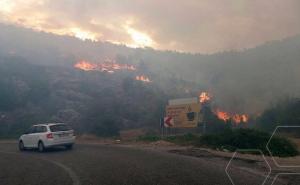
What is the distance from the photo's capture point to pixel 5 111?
203 ft

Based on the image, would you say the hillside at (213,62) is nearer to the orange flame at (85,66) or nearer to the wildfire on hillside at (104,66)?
the wildfire on hillside at (104,66)

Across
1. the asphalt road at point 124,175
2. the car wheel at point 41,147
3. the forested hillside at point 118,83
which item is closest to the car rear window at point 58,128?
the car wheel at point 41,147

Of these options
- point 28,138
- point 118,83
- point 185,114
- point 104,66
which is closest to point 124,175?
point 28,138

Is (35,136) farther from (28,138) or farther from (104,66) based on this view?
(104,66)

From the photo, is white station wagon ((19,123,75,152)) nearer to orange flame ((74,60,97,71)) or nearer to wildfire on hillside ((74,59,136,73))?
wildfire on hillside ((74,59,136,73))

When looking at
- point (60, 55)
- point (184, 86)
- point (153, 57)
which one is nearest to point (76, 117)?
point (184, 86)

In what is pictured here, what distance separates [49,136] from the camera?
24.4 meters

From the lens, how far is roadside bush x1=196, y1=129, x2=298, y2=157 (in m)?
25.7

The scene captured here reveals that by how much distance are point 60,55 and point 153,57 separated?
5057 cm

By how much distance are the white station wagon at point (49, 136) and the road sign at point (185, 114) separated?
1183 centimetres

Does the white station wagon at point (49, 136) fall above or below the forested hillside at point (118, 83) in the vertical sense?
below

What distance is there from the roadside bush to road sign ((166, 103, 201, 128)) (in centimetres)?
576

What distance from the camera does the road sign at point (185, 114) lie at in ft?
115

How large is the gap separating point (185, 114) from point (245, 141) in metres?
9.05
